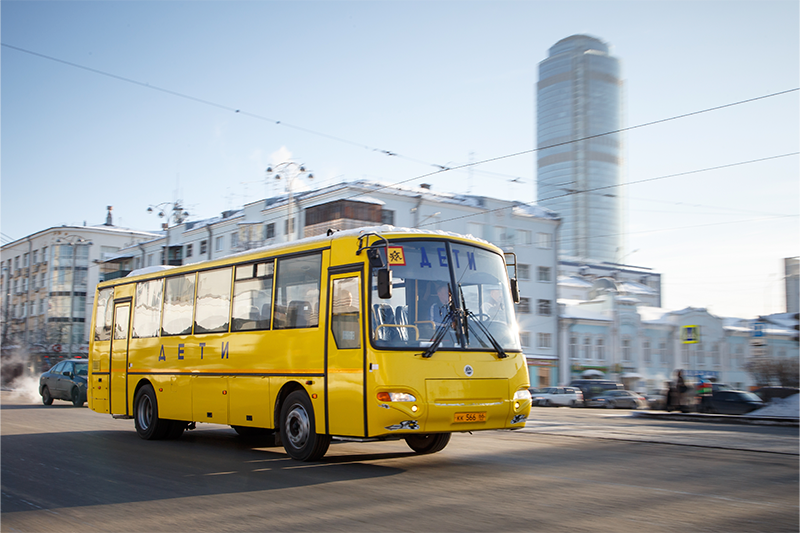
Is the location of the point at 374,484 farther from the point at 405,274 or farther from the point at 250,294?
the point at 250,294

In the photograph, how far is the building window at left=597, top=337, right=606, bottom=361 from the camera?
60.8m

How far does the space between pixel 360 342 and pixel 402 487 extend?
194cm

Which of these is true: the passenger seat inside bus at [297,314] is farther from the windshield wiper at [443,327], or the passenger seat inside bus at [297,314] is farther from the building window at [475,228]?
the building window at [475,228]

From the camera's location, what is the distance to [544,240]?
6319 centimetres

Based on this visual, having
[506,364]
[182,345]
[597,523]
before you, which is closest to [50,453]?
[182,345]

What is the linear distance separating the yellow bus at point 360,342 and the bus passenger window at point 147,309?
1.79 m

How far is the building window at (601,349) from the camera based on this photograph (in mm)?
60812

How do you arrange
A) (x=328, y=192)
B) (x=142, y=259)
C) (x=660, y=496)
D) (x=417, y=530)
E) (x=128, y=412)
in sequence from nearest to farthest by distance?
(x=417, y=530) → (x=660, y=496) → (x=128, y=412) → (x=328, y=192) → (x=142, y=259)

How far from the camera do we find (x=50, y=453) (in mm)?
11531

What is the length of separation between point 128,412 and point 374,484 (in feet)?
27.2

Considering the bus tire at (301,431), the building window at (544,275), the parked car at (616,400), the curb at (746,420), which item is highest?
the building window at (544,275)

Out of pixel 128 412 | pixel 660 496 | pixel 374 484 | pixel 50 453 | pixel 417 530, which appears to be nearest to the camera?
pixel 417 530

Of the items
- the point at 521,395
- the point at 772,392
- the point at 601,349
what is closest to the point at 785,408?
the point at 772,392

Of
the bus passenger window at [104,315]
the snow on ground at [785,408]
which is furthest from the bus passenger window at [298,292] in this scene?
the snow on ground at [785,408]
